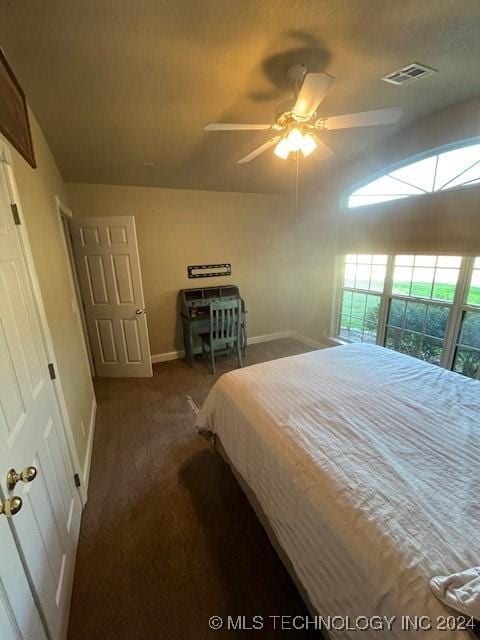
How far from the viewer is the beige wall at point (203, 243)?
3434 millimetres

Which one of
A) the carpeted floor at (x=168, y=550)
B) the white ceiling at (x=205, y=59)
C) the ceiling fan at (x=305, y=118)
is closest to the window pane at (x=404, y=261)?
the white ceiling at (x=205, y=59)

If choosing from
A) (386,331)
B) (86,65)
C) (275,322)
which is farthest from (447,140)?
(275,322)

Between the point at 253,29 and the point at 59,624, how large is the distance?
Result: 2.87m

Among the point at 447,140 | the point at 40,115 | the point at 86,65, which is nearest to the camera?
the point at 86,65

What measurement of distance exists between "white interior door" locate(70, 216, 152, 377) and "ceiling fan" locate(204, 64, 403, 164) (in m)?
1.94

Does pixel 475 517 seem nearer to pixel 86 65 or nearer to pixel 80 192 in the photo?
pixel 86 65

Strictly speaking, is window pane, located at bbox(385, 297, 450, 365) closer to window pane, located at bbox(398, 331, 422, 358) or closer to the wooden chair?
window pane, located at bbox(398, 331, 422, 358)

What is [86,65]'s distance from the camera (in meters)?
1.50

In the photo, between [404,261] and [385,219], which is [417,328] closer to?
[404,261]

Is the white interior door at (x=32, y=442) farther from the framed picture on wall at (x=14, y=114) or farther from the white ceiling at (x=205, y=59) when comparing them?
the white ceiling at (x=205, y=59)

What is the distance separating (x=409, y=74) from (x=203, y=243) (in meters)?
2.75

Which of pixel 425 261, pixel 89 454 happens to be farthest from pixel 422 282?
pixel 89 454

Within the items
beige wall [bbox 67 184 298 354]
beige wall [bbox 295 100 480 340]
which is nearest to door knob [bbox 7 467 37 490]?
beige wall [bbox 67 184 298 354]

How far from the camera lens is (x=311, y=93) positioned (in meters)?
1.35
